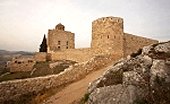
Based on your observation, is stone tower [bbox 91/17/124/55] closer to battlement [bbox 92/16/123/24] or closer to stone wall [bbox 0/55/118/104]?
battlement [bbox 92/16/123/24]

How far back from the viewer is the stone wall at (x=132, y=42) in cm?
2898

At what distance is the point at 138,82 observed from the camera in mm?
9977

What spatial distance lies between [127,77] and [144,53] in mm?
2513

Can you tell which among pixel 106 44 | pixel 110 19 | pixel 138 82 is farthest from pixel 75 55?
pixel 138 82

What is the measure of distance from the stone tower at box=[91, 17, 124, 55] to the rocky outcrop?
14.4 m

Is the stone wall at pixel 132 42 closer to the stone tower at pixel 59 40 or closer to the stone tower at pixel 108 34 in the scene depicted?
the stone tower at pixel 108 34

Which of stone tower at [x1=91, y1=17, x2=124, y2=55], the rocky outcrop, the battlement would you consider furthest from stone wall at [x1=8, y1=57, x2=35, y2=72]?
the rocky outcrop

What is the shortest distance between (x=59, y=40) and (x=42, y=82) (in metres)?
29.4

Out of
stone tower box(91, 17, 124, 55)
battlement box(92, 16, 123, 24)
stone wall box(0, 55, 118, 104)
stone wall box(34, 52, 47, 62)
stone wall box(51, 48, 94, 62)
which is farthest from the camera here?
stone wall box(34, 52, 47, 62)

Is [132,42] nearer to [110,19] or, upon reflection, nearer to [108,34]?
[108,34]

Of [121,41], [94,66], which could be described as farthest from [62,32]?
[94,66]

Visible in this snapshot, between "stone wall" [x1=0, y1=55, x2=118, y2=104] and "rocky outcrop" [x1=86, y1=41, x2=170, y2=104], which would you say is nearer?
"rocky outcrop" [x1=86, y1=41, x2=170, y2=104]

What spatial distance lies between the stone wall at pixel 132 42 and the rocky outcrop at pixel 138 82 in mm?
16739

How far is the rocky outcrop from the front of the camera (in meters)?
9.40
